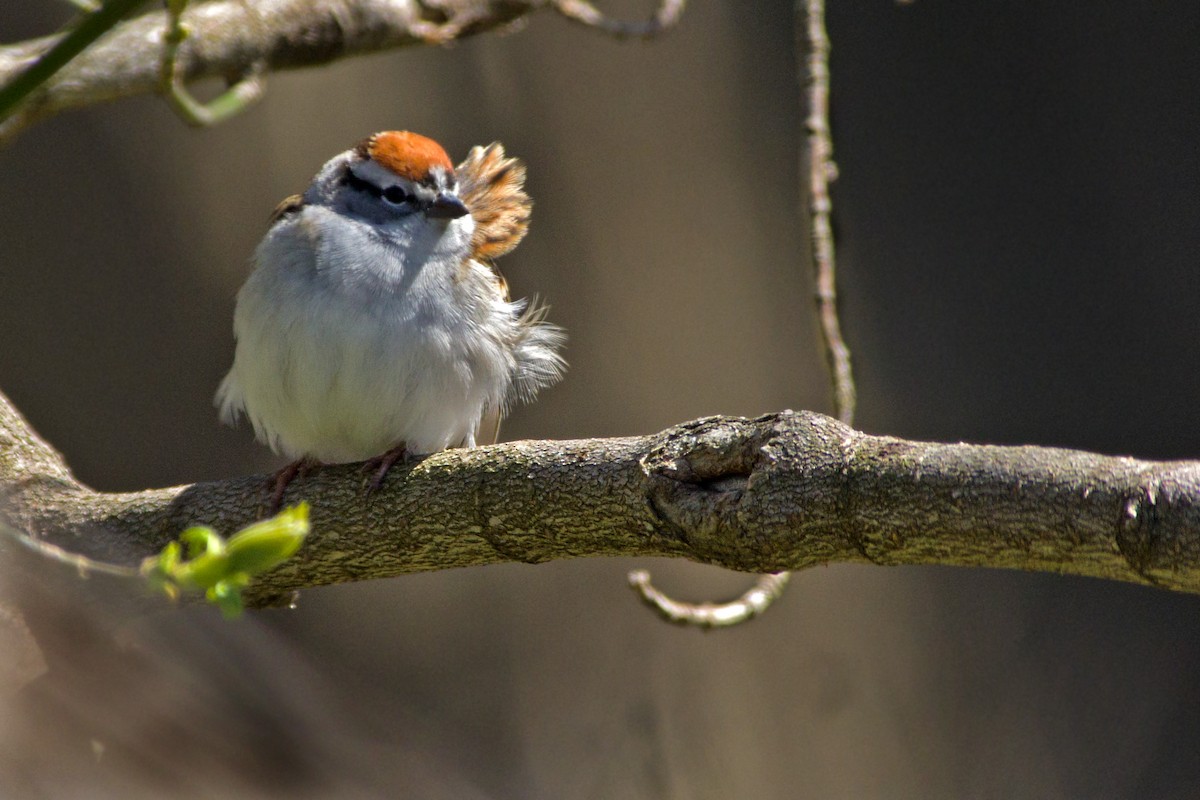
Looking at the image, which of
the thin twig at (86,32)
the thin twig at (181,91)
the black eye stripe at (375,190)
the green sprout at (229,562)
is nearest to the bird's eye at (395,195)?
the black eye stripe at (375,190)

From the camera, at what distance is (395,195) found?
3529 mm

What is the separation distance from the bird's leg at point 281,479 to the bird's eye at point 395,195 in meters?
0.96

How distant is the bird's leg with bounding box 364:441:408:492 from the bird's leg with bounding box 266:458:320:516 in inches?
8.1

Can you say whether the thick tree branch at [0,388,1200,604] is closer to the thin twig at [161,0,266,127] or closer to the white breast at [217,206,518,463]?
the white breast at [217,206,518,463]

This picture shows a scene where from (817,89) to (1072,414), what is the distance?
86.9 inches

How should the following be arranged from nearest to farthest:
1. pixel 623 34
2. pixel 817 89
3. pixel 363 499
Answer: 1. pixel 363 499
2. pixel 817 89
3. pixel 623 34

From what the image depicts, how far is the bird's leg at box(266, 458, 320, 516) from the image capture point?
2674 mm

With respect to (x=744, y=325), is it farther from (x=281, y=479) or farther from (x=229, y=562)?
(x=229, y=562)

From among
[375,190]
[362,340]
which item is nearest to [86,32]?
[362,340]

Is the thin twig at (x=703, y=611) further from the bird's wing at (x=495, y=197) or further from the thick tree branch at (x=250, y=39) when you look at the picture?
the thick tree branch at (x=250, y=39)

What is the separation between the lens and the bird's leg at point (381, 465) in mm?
2590

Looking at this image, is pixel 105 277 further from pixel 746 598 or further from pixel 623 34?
pixel 746 598

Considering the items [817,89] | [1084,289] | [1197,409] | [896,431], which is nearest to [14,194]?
[817,89]

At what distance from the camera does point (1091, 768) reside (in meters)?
4.37
